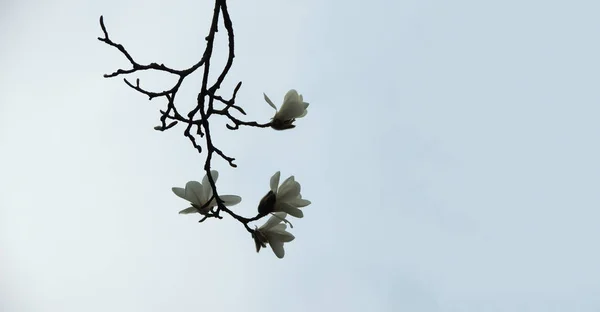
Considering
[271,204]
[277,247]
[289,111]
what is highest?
[289,111]

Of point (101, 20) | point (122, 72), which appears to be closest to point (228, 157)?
point (122, 72)

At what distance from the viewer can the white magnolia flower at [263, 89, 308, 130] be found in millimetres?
2518

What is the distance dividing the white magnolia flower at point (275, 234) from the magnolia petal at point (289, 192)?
6 cm

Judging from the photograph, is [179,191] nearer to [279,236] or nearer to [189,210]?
[189,210]

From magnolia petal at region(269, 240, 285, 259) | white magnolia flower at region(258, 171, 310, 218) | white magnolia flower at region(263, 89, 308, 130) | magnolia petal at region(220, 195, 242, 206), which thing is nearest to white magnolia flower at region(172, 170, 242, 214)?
magnolia petal at region(220, 195, 242, 206)

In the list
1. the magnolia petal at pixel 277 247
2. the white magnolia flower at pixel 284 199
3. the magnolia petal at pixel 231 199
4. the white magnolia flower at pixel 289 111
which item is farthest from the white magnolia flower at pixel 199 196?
the white magnolia flower at pixel 289 111

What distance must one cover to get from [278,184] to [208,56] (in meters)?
0.62

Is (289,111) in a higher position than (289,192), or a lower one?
higher

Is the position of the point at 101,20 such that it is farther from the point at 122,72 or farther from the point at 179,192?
the point at 179,192

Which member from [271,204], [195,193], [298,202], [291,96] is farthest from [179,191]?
[291,96]

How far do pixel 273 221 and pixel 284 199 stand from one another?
3.8 inches

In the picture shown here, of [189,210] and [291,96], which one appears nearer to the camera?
[189,210]

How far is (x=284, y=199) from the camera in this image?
2.41 meters

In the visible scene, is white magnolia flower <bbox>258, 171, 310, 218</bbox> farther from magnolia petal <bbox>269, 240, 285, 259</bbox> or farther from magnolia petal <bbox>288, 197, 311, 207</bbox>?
magnolia petal <bbox>269, 240, 285, 259</bbox>
